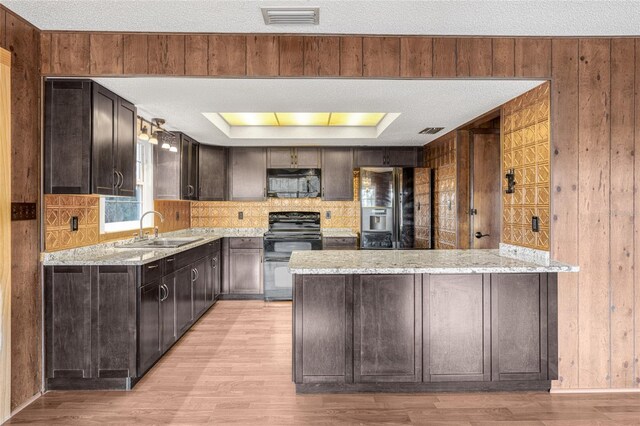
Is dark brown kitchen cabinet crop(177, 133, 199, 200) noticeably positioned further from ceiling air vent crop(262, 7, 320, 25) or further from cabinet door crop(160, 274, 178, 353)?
ceiling air vent crop(262, 7, 320, 25)

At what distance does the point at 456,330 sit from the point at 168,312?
2363 mm

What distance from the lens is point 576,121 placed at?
2701mm

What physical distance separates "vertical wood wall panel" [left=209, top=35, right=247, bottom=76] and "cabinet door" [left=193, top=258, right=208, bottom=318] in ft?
7.29

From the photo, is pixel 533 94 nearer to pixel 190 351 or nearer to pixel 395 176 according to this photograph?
pixel 395 176

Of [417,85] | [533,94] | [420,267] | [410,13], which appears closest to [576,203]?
[533,94]

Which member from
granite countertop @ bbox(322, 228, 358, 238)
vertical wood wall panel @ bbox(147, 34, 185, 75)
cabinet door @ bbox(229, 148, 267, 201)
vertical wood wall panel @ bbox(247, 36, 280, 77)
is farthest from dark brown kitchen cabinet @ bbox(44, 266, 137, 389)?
granite countertop @ bbox(322, 228, 358, 238)

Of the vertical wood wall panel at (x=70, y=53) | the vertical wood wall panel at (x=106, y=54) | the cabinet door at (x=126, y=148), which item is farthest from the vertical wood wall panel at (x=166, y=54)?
the cabinet door at (x=126, y=148)

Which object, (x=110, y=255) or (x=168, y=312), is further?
(x=168, y=312)

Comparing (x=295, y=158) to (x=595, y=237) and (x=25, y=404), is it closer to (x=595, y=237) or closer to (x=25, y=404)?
(x=595, y=237)

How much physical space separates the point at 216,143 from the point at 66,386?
134 inches

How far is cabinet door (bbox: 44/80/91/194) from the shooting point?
271 cm

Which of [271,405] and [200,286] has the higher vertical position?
[200,286]

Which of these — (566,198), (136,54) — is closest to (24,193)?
(136,54)

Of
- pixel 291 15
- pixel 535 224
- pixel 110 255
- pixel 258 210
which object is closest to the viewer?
pixel 291 15
